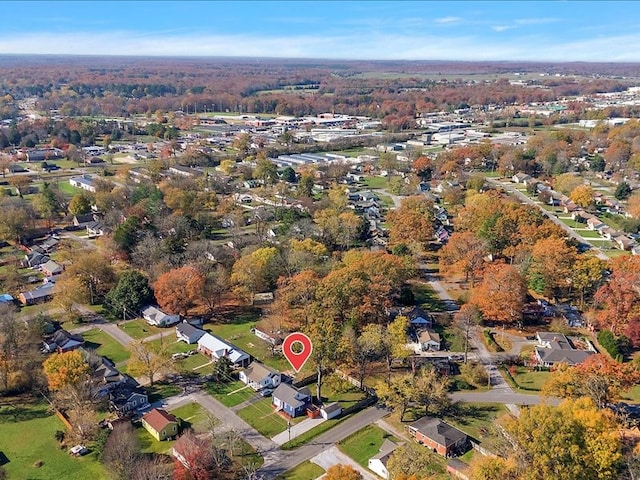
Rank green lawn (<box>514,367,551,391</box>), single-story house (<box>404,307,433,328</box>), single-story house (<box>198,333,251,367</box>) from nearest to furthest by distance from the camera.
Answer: green lawn (<box>514,367,551,391</box>), single-story house (<box>198,333,251,367</box>), single-story house (<box>404,307,433,328</box>)

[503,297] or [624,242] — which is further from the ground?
[503,297]

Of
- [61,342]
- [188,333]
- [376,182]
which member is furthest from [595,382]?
[376,182]

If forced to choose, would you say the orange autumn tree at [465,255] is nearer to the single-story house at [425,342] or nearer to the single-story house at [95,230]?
the single-story house at [425,342]

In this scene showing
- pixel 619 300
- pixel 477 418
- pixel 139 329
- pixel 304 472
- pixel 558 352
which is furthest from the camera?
pixel 139 329

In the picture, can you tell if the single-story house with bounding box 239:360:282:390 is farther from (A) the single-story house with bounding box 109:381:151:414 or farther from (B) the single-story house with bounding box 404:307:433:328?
(B) the single-story house with bounding box 404:307:433:328

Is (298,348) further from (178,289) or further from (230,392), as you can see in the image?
(178,289)

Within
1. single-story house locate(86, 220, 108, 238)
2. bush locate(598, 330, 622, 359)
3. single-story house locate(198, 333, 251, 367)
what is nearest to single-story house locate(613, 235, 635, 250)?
bush locate(598, 330, 622, 359)

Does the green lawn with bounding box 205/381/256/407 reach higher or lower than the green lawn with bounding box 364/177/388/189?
lower
